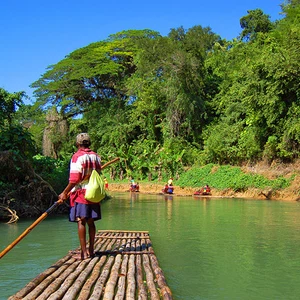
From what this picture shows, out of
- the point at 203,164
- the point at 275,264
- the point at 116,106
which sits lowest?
the point at 275,264

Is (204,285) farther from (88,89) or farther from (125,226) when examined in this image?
(88,89)

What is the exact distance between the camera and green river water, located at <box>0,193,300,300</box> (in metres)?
4.85

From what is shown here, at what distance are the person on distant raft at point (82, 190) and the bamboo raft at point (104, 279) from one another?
36 cm

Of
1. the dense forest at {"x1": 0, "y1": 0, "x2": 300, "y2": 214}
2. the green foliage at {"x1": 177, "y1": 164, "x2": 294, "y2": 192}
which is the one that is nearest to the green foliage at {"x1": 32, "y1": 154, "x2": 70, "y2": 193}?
the dense forest at {"x1": 0, "y1": 0, "x2": 300, "y2": 214}

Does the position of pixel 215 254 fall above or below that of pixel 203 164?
below

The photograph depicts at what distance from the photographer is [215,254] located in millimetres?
6570

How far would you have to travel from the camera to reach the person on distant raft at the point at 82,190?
17.0 feet

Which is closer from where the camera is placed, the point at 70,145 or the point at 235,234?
the point at 235,234

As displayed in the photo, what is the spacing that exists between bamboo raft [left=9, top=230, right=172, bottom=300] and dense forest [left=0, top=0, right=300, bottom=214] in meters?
7.60

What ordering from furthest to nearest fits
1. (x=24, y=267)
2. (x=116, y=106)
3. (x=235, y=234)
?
1. (x=116, y=106)
2. (x=235, y=234)
3. (x=24, y=267)

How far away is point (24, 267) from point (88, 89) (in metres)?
26.9

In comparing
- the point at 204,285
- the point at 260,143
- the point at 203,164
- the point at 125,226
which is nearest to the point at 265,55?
the point at 260,143

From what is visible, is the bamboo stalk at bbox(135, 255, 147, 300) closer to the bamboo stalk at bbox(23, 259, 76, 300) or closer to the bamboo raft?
the bamboo raft

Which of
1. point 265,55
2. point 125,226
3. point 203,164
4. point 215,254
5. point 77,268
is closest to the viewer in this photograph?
point 77,268
